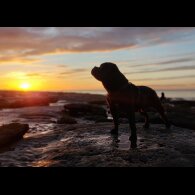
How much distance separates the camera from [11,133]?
877 centimetres

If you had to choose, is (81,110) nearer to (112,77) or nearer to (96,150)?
(112,77)

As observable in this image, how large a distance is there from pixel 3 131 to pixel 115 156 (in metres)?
4.45

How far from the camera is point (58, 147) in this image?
736 centimetres

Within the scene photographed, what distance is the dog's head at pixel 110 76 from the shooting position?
24.8 ft

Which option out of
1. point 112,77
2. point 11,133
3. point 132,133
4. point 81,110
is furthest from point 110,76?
point 81,110

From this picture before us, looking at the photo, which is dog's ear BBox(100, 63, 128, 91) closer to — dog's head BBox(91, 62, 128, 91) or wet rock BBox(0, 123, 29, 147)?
dog's head BBox(91, 62, 128, 91)

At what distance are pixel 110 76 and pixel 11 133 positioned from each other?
3.85 m

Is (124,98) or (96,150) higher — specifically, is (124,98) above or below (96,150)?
above

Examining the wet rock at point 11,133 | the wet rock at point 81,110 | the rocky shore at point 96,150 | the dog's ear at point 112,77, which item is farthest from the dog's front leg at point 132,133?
the wet rock at point 81,110

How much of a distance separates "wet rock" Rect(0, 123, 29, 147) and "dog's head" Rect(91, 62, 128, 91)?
133 inches

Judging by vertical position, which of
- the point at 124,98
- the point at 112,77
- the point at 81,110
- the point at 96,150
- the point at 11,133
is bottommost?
the point at 96,150
